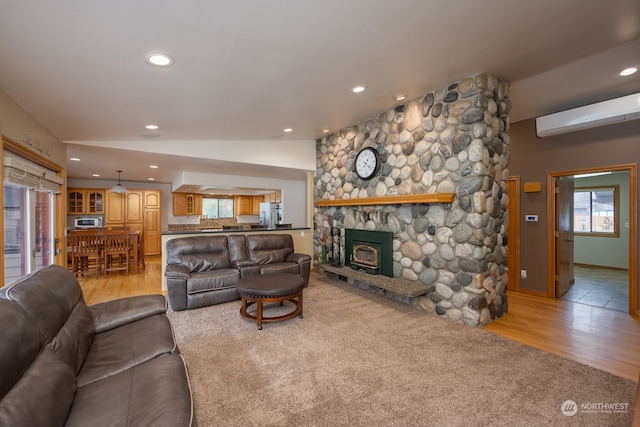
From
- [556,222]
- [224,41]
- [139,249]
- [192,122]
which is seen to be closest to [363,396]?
[224,41]

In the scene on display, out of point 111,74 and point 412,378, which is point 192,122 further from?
point 412,378

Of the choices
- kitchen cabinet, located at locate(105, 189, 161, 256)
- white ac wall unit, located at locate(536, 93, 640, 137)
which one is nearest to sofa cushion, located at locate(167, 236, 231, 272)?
kitchen cabinet, located at locate(105, 189, 161, 256)

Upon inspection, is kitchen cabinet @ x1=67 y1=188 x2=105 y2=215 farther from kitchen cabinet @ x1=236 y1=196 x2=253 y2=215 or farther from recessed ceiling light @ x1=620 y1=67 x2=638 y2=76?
recessed ceiling light @ x1=620 y1=67 x2=638 y2=76

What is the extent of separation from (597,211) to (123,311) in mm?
9050

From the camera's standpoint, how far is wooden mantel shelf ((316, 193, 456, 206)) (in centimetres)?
324

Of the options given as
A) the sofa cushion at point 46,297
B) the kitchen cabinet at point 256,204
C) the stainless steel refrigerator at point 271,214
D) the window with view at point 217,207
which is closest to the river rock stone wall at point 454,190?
the sofa cushion at point 46,297

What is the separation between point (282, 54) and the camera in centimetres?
228

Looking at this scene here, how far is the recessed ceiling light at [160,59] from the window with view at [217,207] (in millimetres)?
7394

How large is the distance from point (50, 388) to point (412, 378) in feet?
7.00

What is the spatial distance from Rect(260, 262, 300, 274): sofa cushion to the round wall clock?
6.08 ft

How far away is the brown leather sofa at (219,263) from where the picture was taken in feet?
12.2

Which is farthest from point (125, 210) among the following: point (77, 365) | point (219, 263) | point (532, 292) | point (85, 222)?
point (532, 292)

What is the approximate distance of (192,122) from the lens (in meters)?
3.73

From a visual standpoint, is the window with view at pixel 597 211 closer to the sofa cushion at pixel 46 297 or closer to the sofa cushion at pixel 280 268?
the sofa cushion at pixel 280 268
